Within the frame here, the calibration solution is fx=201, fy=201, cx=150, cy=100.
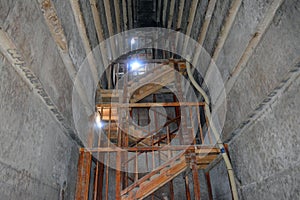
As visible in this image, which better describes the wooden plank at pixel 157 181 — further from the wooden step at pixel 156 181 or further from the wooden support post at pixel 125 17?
the wooden support post at pixel 125 17

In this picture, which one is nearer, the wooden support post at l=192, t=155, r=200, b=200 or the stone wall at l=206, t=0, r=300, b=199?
the stone wall at l=206, t=0, r=300, b=199

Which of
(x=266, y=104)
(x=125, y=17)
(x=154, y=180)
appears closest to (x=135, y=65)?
(x=125, y=17)

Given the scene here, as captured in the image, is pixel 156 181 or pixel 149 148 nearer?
pixel 149 148

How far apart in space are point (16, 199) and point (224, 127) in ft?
12.8

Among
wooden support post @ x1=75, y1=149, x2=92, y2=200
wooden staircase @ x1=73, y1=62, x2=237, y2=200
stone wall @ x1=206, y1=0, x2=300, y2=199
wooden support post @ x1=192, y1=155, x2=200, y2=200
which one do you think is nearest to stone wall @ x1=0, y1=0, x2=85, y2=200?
wooden support post @ x1=75, y1=149, x2=92, y2=200

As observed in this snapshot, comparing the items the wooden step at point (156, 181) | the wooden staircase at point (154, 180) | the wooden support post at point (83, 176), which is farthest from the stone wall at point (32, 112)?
the wooden step at point (156, 181)

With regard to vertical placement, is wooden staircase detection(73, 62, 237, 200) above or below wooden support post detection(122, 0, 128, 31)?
below

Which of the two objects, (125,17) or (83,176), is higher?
(125,17)

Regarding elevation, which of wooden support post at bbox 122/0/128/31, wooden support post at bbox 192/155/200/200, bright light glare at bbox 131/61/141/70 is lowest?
wooden support post at bbox 192/155/200/200

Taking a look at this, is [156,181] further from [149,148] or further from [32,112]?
[32,112]

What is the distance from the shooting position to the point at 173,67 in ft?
23.9

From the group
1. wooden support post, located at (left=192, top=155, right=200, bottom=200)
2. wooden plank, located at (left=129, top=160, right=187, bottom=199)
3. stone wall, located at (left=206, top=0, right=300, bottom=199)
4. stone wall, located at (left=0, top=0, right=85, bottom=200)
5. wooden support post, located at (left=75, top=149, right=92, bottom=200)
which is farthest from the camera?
wooden plank, located at (left=129, top=160, right=187, bottom=199)

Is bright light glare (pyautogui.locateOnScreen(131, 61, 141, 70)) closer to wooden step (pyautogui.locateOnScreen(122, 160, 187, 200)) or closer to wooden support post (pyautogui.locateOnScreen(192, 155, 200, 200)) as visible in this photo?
wooden step (pyautogui.locateOnScreen(122, 160, 187, 200))

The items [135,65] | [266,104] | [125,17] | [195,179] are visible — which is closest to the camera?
[266,104]
